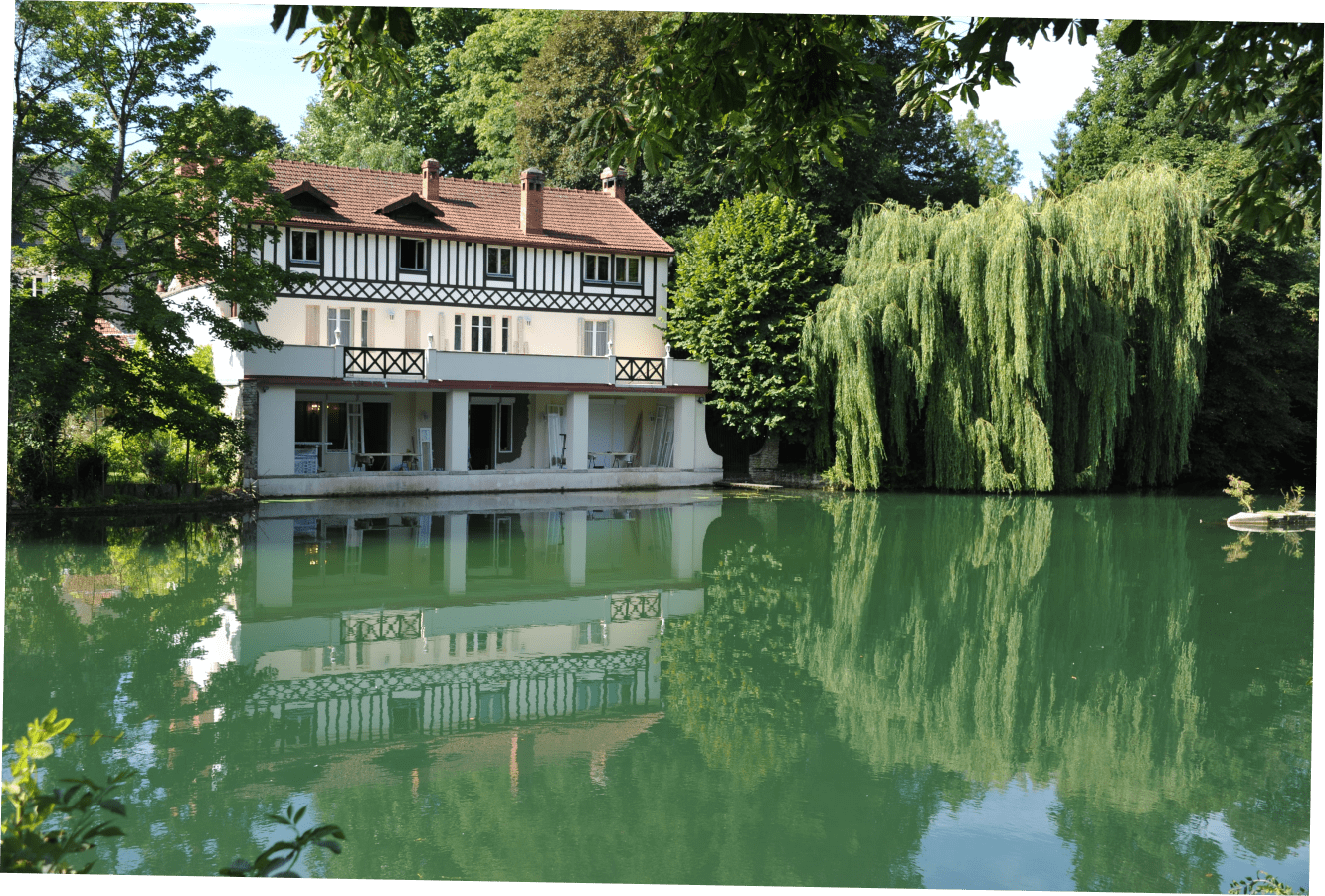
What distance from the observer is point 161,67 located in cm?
1612

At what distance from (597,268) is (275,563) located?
15.0 meters

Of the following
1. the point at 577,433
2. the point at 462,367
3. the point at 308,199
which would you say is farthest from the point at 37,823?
the point at 308,199

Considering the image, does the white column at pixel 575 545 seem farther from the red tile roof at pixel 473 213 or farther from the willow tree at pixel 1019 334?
the red tile roof at pixel 473 213

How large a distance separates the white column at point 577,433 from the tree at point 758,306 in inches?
117

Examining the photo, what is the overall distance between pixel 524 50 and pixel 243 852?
33.2 metres

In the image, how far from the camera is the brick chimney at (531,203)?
25.5m

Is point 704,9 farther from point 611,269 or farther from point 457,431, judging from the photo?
point 611,269

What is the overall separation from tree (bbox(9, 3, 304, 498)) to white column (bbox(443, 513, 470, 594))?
14.8 ft

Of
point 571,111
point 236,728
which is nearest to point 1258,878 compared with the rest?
point 236,728

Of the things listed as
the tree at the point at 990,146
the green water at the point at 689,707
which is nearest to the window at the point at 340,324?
the green water at the point at 689,707

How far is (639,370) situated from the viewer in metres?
24.9

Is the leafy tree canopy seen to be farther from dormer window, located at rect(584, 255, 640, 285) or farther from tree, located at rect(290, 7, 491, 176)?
tree, located at rect(290, 7, 491, 176)

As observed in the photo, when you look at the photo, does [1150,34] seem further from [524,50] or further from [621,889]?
[524,50]

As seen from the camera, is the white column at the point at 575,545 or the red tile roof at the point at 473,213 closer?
the white column at the point at 575,545
